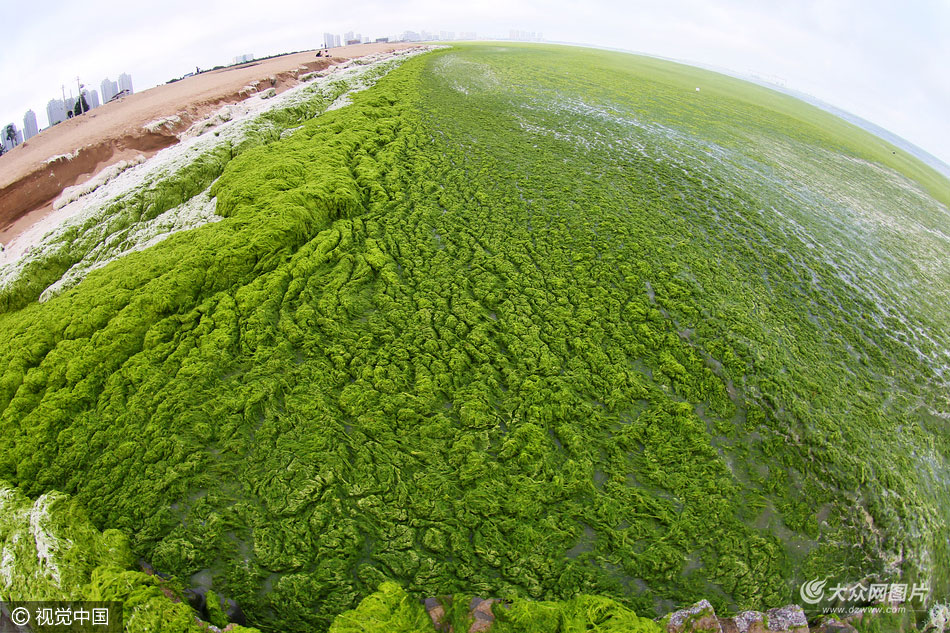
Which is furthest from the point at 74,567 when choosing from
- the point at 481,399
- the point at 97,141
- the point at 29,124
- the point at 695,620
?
the point at 29,124

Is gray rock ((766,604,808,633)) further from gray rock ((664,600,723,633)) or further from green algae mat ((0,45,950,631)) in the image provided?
gray rock ((664,600,723,633))

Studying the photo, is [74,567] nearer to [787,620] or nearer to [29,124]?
[787,620]

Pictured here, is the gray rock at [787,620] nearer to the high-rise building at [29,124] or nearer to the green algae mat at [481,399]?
the green algae mat at [481,399]


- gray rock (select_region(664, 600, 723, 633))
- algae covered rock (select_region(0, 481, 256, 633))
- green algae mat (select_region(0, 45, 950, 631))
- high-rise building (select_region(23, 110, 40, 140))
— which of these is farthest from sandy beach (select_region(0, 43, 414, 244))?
high-rise building (select_region(23, 110, 40, 140))

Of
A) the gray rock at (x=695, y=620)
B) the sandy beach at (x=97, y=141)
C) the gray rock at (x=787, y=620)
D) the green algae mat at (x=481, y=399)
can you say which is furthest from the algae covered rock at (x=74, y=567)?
the sandy beach at (x=97, y=141)

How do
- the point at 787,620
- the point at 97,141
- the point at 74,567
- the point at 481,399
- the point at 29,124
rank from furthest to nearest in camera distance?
the point at 29,124 < the point at 97,141 < the point at 481,399 < the point at 787,620 < the point at 74,567
